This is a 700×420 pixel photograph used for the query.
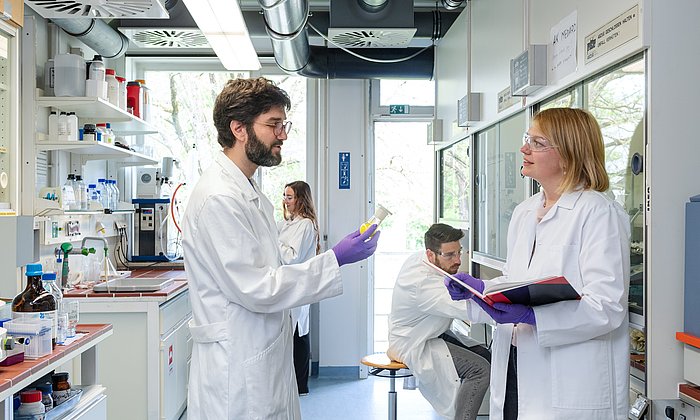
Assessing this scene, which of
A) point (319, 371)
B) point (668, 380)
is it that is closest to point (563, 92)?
point (668, 380)

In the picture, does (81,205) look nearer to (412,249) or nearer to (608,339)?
(412,249)

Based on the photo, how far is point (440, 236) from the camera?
3447mm

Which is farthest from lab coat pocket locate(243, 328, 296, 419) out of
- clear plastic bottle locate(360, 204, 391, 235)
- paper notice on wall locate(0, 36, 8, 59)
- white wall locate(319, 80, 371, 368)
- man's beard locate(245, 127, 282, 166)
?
white wall locate(319, 80, 371, 368)

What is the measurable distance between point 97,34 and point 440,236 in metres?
2.58

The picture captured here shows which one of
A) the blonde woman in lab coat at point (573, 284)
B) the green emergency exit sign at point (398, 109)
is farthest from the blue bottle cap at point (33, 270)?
the green emergency exit sign at point (398, 109)

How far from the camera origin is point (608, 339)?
184cm

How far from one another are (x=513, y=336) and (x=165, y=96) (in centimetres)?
451

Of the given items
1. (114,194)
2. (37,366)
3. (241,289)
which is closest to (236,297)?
(241,289)

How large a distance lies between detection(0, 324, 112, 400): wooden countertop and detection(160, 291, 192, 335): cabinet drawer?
4.04 ft

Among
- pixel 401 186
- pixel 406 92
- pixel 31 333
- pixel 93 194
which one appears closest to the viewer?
pixel 31 333

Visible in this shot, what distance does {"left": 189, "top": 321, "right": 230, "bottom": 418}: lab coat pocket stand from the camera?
1.84 metres

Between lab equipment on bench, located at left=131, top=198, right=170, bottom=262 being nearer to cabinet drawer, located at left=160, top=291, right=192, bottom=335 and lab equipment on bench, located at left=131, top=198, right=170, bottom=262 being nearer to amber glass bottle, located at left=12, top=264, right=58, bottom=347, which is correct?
cabinet drawer, located at left=160, top=291, right=192, bottom=335

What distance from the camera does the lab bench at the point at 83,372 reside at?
6.09 feet

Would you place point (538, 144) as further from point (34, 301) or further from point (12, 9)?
point (12, 9)
